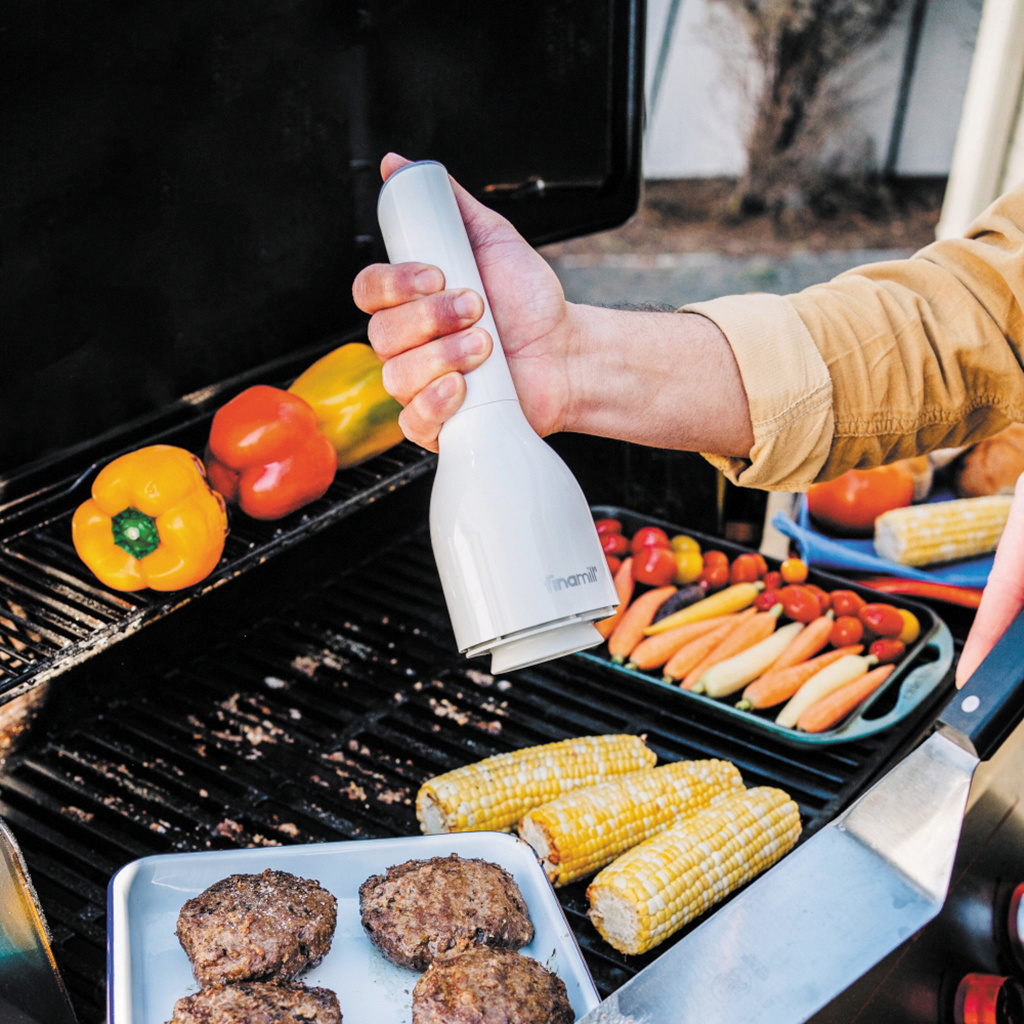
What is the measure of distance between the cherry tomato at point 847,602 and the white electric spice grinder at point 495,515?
1.48 m

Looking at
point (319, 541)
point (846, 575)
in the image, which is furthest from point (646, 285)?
point (319, 541)

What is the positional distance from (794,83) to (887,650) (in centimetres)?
882

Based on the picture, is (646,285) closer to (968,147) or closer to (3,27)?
(968,147)

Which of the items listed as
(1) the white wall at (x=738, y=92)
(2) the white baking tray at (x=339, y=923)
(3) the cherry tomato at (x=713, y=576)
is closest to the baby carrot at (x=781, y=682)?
(3) the cherry tomato at (x=713, y=576)

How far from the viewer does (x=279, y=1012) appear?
120 cm

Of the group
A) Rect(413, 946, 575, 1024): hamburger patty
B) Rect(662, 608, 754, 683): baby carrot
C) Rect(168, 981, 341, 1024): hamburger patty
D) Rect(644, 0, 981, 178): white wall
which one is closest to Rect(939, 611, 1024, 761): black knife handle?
Rect(413, 946, 575, 1024): hamburger patty

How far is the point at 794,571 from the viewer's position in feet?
8.27

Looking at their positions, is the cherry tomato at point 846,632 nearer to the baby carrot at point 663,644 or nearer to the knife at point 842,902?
the baby carrot at point 663,644

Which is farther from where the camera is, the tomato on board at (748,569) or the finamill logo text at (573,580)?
the tomato on board at (748,569)

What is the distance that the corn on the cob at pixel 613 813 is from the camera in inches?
66.7

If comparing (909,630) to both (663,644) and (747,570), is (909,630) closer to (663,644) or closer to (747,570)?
(747,570)

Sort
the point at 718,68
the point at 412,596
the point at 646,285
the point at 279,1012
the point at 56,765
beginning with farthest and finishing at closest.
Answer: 1. the point at 718,68
2. the point at 646,285
3. the point at 412,596
4. the point at 56,765
5. the point at 279,1012

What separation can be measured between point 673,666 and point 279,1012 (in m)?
1.25

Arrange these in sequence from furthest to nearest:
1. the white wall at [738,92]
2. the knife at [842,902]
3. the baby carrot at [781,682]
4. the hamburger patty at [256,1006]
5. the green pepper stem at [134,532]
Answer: the white wall at [738,92] → the baby carrot at [781,682] → the green pepper stem at [134,532] → the hamburger patty at [256,1006] → the knife at [842,902]
